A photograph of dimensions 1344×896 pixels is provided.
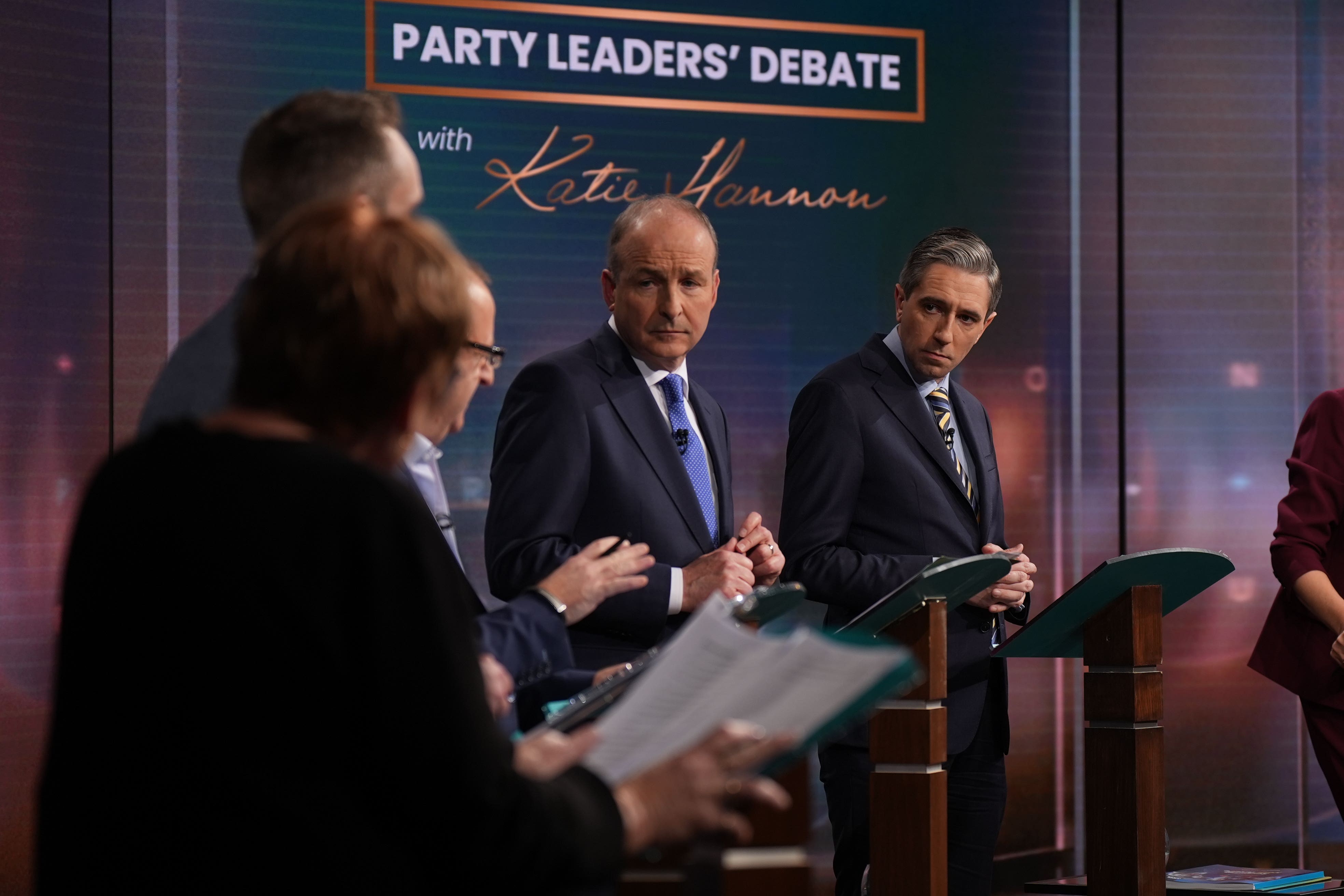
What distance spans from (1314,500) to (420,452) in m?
2.44

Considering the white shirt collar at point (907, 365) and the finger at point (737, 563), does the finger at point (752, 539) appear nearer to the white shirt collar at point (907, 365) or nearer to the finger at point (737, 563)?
the finger at point (737, 563)

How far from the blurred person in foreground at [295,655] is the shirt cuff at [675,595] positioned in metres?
1.60

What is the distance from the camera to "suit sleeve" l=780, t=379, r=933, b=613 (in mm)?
3336

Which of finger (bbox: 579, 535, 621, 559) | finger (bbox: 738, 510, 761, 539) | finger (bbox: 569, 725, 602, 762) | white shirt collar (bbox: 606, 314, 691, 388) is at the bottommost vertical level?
finger (bbox: 569, 725, 602, 762)

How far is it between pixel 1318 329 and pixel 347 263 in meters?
4.60

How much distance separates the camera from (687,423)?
320 centimetres

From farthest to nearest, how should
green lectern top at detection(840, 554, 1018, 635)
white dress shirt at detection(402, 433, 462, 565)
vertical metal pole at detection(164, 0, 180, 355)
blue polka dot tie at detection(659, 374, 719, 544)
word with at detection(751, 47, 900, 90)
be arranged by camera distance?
word with at detection(751, 47, 900, 90) < vertical metal pole at detection(164, 0, 180, 355) < blue polka dot tie at detection(659, 374, 719, 544) < green lectern top at detection(840, 554, 1018, 635) < white dress shirt at detection(402, 433, 462, 565)

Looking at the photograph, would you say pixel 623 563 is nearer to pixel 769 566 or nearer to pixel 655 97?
pixel 769 566

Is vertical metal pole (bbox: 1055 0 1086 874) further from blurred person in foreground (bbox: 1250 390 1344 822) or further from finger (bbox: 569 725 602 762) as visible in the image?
finger (bbox: 569 725 602 762)

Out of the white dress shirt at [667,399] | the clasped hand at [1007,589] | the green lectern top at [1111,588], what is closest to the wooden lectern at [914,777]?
the green lectern top at [1111,588]

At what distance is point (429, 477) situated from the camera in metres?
2.28

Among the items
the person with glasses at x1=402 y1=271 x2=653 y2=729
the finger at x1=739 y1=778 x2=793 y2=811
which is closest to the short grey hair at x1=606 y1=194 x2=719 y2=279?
the person with glasses at x1=402 y1=271 x2=653 y2=729

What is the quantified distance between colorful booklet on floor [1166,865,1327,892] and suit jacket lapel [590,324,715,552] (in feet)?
4.72
